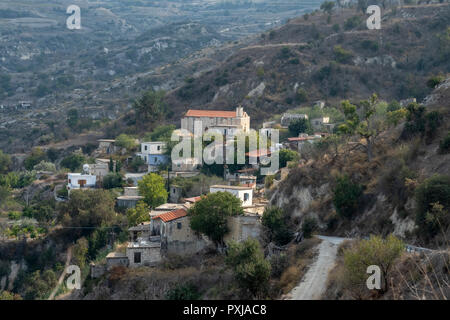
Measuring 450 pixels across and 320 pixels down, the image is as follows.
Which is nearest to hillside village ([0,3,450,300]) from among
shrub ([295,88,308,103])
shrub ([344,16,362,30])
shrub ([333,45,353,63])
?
shrub ([295,88,308,103])

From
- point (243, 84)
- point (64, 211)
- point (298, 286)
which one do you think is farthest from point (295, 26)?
point (298, 286)

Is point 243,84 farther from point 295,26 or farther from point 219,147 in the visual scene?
point 219,147

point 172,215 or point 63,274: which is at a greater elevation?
point 172,215

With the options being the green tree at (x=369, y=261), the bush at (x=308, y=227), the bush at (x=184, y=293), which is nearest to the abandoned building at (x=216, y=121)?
the bush at (x=308, y=227)

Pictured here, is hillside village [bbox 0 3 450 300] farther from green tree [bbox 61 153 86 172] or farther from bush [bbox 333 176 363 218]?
green tree [bbox 61 153 86 172]

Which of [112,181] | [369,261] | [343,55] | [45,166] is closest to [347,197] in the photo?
[369,261]

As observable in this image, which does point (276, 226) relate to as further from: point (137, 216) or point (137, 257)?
point (137, 216)

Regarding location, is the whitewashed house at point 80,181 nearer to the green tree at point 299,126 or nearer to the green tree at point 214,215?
the green tree at point 299,126
